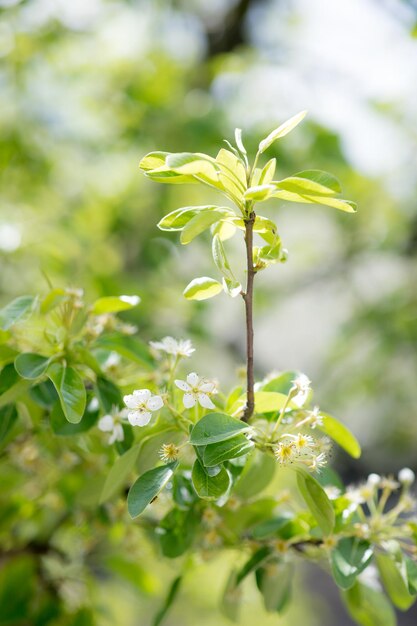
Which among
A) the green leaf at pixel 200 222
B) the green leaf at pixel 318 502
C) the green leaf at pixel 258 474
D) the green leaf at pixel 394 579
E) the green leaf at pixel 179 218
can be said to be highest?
the green leaf at pixel 200 222

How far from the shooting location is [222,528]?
71 centimetres

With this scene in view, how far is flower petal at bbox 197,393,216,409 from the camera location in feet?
1.78

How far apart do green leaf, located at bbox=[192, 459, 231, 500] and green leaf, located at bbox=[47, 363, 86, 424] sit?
Result: 0.10 m

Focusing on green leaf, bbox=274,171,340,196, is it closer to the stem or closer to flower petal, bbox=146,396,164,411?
the stem

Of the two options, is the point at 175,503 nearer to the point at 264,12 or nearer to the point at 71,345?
the point at 71,345

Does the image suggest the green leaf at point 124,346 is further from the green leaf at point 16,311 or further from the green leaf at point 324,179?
the green leaf at point 324,179

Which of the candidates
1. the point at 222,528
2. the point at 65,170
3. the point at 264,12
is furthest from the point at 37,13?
the point at 222,528

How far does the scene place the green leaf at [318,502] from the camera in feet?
1.80

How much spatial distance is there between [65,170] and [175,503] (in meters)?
1.67

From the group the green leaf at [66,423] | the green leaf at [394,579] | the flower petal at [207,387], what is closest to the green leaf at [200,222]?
the flower petal at [207,387]

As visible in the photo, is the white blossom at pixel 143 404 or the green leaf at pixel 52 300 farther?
the green leaf at pixel 52 300

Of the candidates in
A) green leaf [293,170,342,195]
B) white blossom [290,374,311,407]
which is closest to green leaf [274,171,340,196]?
green leaf [293,170,342,195]

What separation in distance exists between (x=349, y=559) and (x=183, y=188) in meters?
1.50

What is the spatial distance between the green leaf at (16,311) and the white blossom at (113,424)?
11 centimetres
